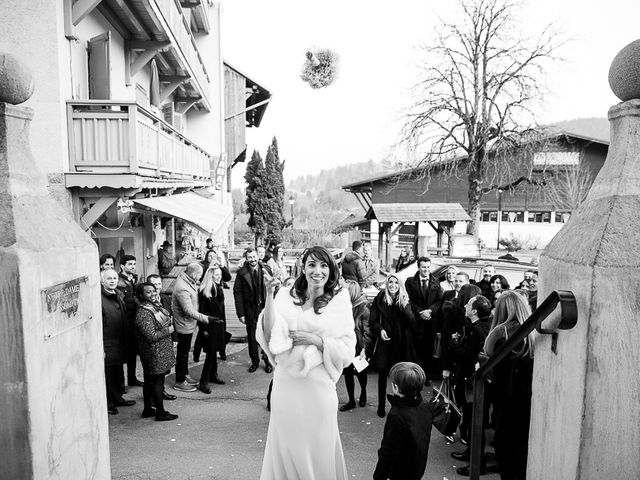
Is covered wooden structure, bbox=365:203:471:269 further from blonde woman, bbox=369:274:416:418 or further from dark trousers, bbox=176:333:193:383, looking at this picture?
dark trousers, bbox=176:333:193:383

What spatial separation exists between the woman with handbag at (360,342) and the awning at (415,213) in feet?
36.0

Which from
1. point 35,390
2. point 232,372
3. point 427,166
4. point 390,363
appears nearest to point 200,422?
point 232,372

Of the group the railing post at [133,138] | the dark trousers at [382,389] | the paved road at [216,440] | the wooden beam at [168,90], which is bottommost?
the paved road at [216,440]

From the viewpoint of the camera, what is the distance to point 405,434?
11.2 feet

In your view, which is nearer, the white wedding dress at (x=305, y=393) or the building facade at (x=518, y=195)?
the white wedding dress at (x=305, y=393)

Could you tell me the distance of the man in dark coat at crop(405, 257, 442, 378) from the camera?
7289 millimetres

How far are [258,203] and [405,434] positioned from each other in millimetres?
37212

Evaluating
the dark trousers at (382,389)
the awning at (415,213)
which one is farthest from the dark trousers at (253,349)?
the awning at (415,213)

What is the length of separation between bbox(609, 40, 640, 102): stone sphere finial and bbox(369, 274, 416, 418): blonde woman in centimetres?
394

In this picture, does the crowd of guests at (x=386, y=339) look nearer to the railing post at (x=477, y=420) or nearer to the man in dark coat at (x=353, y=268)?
the railing post at (x=477, y=420)

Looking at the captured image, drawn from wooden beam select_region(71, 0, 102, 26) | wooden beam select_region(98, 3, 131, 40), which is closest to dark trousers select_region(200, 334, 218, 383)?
wooden beam select_region(71, 0, 102, 26)

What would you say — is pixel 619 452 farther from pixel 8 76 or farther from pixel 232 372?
pixel 232 372

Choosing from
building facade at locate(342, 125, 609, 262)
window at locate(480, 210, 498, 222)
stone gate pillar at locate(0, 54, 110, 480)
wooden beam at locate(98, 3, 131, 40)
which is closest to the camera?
stone gate pillar at locate(0, 54, 110, 480)

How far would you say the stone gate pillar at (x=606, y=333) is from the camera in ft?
Result: 7.41
